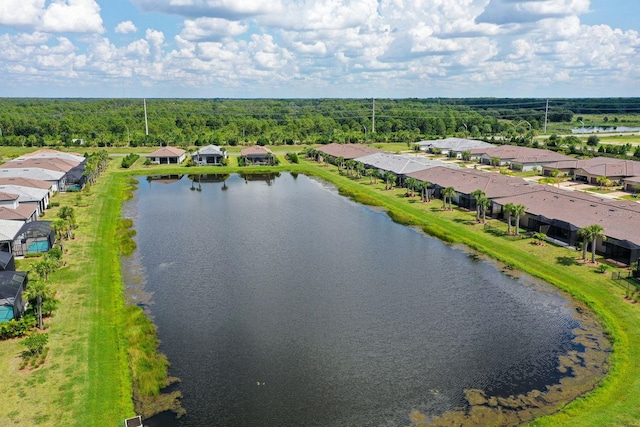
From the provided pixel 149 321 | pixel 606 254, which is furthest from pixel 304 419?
pixel 606 254

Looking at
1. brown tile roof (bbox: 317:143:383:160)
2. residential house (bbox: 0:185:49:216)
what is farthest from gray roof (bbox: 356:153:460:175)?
residential house (bbox: 0:185:49:216)

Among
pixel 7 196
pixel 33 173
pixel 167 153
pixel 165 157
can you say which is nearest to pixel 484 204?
pixel 7 196

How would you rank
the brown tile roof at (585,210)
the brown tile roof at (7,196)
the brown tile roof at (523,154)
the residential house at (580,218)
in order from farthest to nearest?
1. the brown tile roof at (523,154)
2. the brown tile roof at (7,196)
3. the brown tile roof at (585,210)
4. the residential house at (580,218)

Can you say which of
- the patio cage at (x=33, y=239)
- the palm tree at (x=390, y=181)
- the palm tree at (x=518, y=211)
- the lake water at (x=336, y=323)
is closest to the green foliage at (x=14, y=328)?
the lake water at (x=336, y=323)

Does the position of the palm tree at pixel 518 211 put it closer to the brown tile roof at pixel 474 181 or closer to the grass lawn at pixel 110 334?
the grass lawn at pixel 110 334

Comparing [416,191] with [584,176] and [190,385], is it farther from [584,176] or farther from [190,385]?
[190,385]
